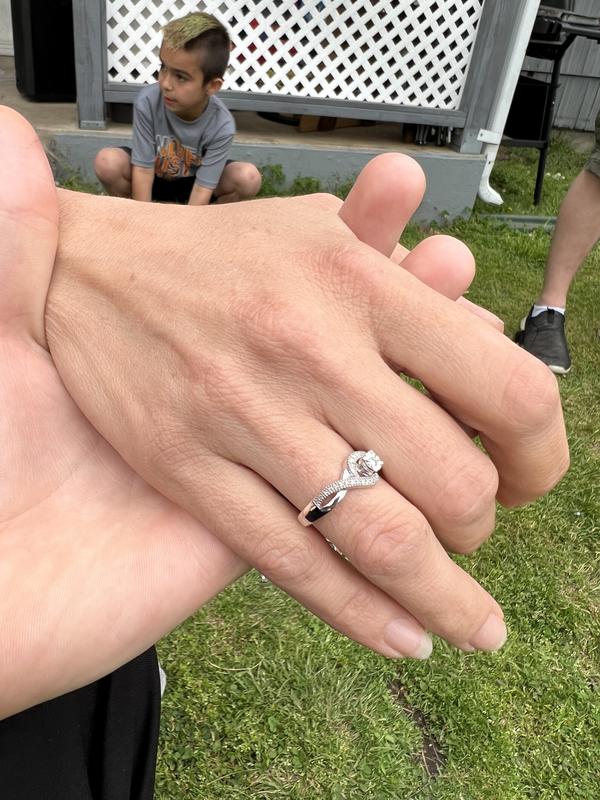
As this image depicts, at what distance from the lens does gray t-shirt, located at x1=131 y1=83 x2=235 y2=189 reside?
4520 millimetres

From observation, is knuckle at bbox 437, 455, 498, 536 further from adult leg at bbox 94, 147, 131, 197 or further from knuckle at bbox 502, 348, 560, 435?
adult leg at bbox 94, 147, 131, 197

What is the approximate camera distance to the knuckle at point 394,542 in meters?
0.90

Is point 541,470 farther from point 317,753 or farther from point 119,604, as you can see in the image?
point 317,753

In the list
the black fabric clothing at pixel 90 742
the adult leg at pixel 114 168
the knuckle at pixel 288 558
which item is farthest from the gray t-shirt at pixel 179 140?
the knuckle at pixel 288 558

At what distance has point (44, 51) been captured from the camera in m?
6.40

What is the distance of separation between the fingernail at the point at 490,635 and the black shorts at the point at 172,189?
4.33m

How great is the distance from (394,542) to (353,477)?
0.32 feet

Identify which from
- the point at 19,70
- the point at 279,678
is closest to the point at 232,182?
the point at 19,70

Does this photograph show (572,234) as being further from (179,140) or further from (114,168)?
(114,168)

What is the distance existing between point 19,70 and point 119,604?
6837 mm

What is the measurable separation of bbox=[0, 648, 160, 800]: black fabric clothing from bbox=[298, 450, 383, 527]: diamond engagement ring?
614mm

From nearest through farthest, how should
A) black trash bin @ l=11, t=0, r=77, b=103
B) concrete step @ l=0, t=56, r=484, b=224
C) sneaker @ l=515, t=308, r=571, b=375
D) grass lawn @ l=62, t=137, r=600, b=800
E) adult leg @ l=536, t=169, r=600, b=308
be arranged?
grass lawn @ l=62, t=137, r=600, b=800
adult leg @ l=536, t=169, r=600, b=308
sneaker @ l=515, t=308, r=571, b=375
concrete step @ l=0, t=56, r=484, b=224
black trash bin @ l=11, t=0, r=77, b=103

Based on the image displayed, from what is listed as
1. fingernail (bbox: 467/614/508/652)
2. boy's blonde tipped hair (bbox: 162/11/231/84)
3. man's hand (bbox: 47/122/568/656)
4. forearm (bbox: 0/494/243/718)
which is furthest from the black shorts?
fingernail (bbox: 467/614/508/652)

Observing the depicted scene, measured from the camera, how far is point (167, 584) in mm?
1020
